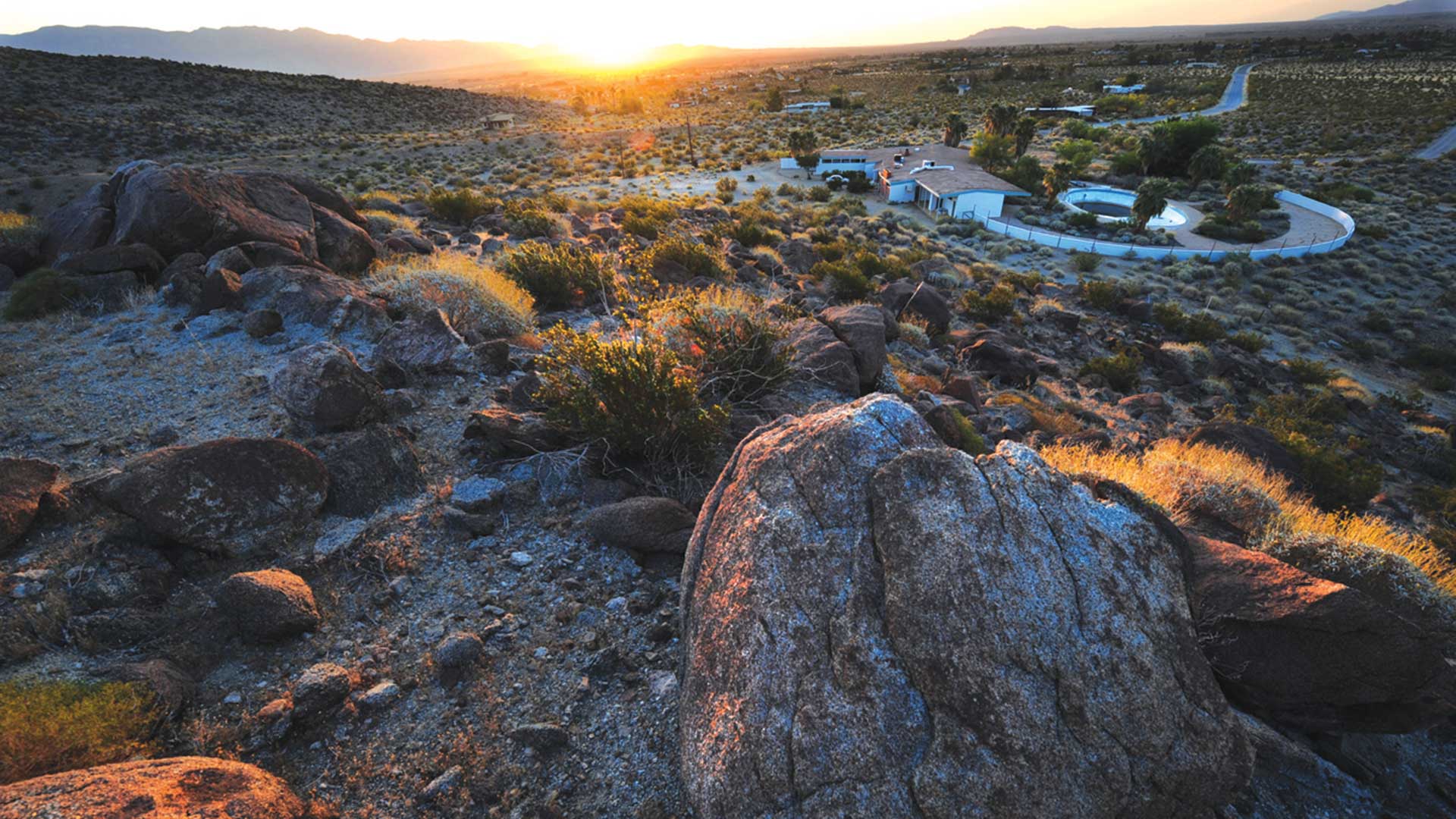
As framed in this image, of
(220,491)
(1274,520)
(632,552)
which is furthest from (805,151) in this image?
(220,491)

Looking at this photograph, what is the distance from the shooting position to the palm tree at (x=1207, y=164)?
41562mm

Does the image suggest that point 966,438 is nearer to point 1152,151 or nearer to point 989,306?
point 989,306

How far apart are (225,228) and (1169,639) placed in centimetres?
1511

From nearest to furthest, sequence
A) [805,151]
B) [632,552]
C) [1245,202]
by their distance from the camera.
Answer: [632,552] → [1245,202] → [805,151]

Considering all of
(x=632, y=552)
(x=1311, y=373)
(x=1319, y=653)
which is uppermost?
(x=1319, y=653)

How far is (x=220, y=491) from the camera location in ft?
16.7

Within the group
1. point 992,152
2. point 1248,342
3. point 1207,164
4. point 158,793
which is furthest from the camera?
point 992,152

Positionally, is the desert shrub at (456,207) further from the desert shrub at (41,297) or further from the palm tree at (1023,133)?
the palm tree at (1023,133)

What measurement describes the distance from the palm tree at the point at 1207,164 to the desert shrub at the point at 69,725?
186ft

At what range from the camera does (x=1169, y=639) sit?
3.34 m

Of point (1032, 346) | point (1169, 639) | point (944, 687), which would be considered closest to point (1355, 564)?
point (1169, 639)

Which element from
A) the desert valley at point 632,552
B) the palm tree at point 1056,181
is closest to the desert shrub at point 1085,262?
the palm tree at point 1056,181

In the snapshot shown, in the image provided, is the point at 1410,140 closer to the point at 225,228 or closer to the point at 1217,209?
the point at 1217,209

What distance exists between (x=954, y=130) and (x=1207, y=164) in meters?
18.9
